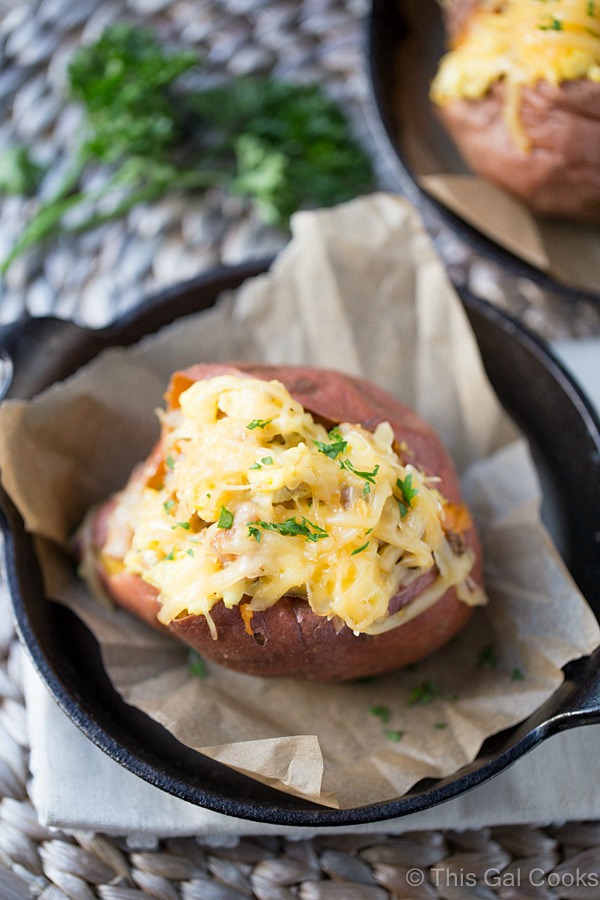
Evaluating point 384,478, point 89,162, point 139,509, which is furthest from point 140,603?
point 89,162

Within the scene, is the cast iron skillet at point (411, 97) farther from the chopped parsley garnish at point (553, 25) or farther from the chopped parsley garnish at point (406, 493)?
the chopped parsley garnish at point (406, 493)

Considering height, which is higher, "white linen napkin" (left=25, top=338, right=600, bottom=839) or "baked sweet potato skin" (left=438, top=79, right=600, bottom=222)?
"baked sweet potato skin" (left=438, top=79, right=600, bottom=222)

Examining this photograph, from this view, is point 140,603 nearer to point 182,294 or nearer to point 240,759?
point 240,759

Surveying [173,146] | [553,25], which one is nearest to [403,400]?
[553,25]

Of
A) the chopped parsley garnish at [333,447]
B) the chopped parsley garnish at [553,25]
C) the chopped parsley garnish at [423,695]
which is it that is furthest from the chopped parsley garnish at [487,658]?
the chopped parsley garnish at [553,25]

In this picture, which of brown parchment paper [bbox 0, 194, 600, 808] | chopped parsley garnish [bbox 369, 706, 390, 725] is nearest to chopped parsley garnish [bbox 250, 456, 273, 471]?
brown parchment paper [bbox 0, 194, 600, 808]

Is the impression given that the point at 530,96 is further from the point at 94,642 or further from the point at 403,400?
the point at 94,642

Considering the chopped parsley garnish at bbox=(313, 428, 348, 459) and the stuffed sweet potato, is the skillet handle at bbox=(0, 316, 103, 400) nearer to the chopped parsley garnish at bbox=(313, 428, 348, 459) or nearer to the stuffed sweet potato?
the chopped parsley garnish at bbox=(313, 428, 348, 459)
